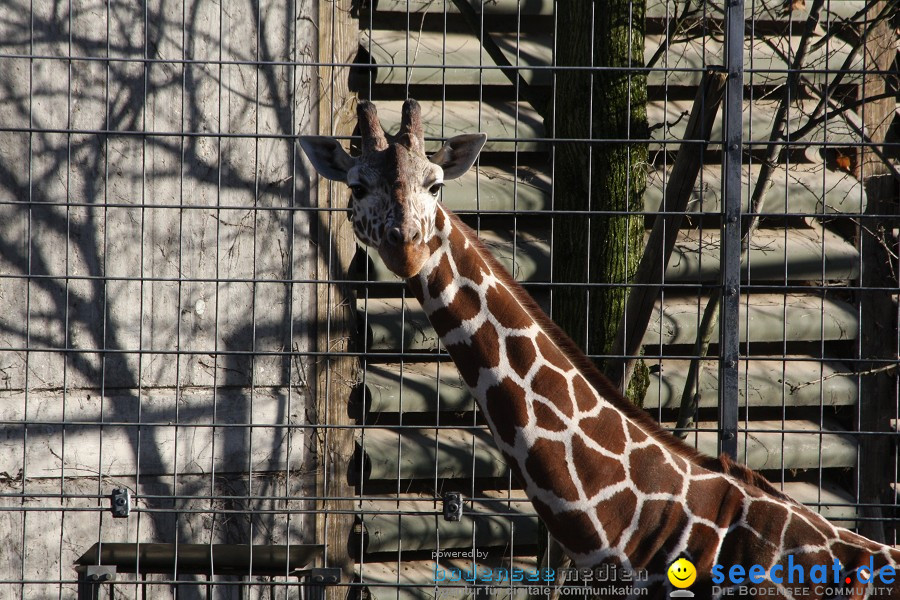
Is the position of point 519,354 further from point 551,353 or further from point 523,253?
point 523,253

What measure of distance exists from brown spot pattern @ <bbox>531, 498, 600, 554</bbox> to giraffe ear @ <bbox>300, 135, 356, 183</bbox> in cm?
149

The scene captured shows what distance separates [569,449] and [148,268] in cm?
262

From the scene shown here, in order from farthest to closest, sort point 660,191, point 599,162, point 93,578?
point 660,191 → point 599,162 → point 93,578

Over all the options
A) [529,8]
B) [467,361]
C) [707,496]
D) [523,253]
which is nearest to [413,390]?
[523,253]

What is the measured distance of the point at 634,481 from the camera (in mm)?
3252

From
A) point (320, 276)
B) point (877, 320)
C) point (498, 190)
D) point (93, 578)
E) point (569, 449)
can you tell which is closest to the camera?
point (569, 449)

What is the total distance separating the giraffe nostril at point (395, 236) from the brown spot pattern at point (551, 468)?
927mm

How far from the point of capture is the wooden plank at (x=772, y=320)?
5.16 m

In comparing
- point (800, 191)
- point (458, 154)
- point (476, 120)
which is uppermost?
point (476, 120)

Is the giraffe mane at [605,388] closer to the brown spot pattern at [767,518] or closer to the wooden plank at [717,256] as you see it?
the brown spot pattern at [767,518]

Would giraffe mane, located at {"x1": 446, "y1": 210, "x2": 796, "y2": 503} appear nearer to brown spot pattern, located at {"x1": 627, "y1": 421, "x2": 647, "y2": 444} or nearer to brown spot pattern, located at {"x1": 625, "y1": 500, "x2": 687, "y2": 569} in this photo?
brown spot pattern, located at {"x1": 627, "y1": 421, "x2": 647, "y2": 444}

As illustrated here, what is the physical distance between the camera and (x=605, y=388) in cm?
342

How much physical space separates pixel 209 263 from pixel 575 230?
2017 mm

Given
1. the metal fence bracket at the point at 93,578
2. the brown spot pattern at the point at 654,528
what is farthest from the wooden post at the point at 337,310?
the brown spot pattern at the point at 654,528
